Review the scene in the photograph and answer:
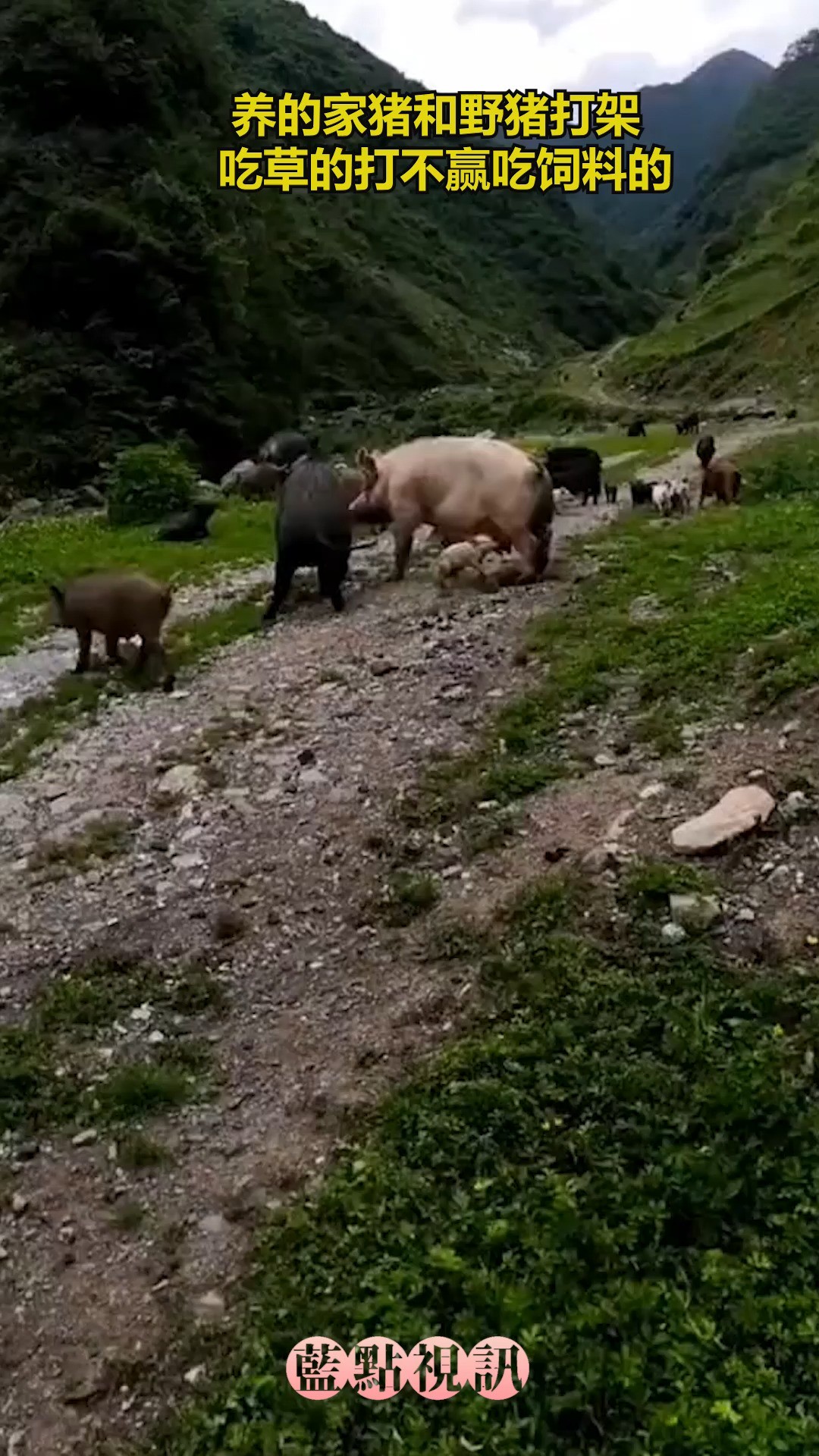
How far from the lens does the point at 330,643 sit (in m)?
11.8

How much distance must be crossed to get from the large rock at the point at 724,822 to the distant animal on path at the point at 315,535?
678cm

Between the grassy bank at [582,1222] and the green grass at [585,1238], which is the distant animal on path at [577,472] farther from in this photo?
the green grass at [585,1238]

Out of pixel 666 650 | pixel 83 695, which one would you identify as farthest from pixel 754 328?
pixel 666 650

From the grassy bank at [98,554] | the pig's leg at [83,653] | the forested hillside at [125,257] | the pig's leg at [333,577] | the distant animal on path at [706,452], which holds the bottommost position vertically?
the grassy bank at [98,554]

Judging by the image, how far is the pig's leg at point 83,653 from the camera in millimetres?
12023

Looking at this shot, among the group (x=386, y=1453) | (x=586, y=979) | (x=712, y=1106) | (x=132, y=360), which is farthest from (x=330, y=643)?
(x=132, y=360)

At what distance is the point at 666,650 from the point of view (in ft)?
31.5

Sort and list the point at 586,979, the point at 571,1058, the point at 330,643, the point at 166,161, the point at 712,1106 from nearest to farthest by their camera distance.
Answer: the point at 712,1106, the point at 571,1058, the point at 586,979, the point at 330,643, the point at 166,161

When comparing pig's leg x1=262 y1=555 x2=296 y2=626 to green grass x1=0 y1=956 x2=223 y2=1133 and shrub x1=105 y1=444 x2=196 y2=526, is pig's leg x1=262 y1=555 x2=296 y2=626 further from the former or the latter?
shrub x1=105 y1=444 x2=196 y2=526

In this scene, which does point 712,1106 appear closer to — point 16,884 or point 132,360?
point 16,884

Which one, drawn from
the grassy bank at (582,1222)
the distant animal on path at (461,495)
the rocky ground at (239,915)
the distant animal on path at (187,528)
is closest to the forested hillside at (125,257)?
the distant animal on path at (187,528)

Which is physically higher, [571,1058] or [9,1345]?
[571,1058]

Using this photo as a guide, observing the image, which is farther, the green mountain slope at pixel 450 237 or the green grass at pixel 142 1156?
the green mountain slope at pixel 450 237

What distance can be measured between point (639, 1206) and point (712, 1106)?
1.71 feet
